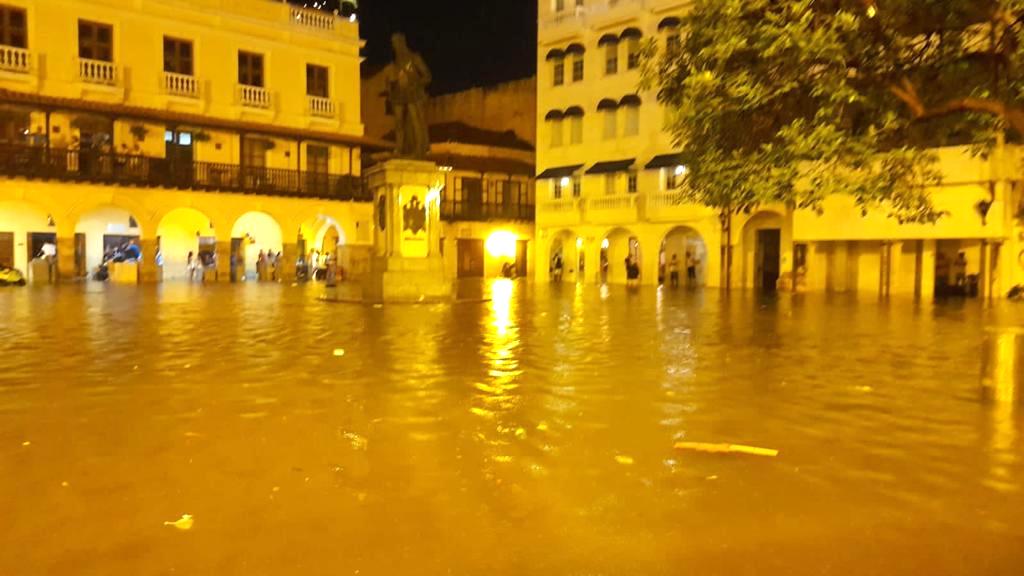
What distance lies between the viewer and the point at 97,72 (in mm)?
31016

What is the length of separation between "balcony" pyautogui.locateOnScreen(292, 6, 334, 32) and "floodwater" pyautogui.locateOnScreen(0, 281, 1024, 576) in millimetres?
28739

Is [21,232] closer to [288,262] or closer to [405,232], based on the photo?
[288,262]

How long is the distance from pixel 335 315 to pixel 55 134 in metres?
20.9

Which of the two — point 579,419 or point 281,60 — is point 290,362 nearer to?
point 579,419

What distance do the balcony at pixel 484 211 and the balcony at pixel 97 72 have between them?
17.6 metres

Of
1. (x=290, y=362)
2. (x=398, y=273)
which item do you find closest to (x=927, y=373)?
(x=290, y=362)

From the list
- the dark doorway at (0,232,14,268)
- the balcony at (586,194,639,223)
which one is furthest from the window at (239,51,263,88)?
the balcony at (586,194,639,223)

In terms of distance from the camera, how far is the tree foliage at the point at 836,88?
8219mm

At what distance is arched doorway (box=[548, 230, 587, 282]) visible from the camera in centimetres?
4116

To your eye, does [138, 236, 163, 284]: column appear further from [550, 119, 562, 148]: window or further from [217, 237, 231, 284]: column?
[550, 119, 562, 148]: window

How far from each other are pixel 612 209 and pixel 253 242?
17912 mm

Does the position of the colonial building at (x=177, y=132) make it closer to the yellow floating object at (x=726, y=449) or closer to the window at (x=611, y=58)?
the window at (x=611, y=58)

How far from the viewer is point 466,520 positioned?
165 inches

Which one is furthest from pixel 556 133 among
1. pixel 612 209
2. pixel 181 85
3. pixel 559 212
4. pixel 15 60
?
pixel 15 60
